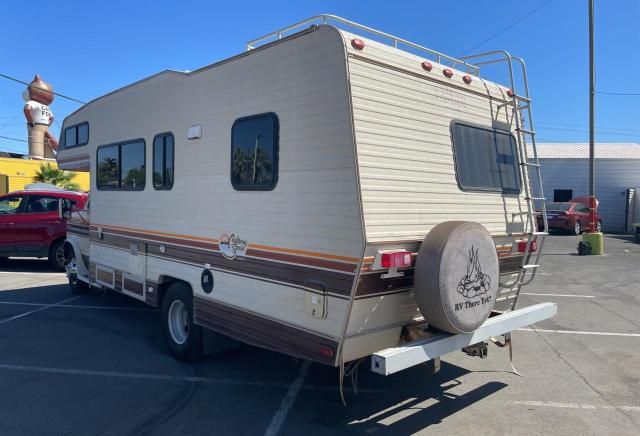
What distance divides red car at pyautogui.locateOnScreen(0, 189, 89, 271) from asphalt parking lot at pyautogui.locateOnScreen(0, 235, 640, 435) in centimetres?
431

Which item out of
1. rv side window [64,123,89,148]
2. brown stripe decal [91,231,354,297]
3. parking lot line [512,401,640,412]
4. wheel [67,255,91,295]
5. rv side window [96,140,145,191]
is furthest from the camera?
wheel [67,255,91,295]

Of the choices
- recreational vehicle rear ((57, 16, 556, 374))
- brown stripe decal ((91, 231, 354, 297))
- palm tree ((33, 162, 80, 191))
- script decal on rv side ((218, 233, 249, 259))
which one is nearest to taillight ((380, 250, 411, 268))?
recreational vehicle rear ((57, 16, 556, 374))

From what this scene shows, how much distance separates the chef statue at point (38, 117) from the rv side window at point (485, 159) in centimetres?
4205

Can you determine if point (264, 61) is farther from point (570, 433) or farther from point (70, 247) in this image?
point (70, 247)

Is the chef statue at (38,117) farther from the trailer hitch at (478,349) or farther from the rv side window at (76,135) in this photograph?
the trailer hitch at (478,349)

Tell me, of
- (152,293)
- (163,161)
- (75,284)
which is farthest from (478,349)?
(75,284)

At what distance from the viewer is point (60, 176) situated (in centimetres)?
2823

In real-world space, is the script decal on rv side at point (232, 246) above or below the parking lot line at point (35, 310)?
above

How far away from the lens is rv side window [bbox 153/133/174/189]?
5.52 m

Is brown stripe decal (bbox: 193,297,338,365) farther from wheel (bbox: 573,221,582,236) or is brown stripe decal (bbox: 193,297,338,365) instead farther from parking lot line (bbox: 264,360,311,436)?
wheel (bbox: 573,221,582,236)

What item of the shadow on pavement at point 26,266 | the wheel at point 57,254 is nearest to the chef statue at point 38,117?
the shadow on pavement at point 26,266

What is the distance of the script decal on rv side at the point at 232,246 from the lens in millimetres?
4422

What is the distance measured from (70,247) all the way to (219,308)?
510 cm

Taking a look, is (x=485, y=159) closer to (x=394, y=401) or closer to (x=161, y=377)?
(x=394, y=401)
